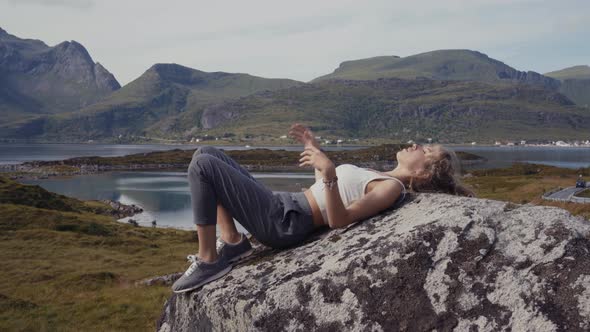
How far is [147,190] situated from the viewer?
102 m

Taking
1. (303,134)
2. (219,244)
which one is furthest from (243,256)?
(303,134)

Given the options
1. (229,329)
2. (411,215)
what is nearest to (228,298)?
(229,329)

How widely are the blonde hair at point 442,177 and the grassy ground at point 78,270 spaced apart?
978 cm

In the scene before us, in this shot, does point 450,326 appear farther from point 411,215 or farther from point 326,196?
point 326,196

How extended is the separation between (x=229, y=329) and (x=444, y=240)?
101 inches

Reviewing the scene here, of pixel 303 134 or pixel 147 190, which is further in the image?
pixel 147 190

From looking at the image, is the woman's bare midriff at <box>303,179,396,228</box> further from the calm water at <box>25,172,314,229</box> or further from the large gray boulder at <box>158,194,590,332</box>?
the calm water at <box>25,172,314,229</box>

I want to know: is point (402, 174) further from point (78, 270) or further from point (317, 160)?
point (78, 270)

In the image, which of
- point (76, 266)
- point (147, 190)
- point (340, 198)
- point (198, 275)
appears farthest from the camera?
point (147, 190)

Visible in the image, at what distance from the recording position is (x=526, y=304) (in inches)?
179

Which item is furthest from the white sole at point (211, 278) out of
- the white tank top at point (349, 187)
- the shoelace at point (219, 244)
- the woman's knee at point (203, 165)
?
the white tank top at point (349, 187)

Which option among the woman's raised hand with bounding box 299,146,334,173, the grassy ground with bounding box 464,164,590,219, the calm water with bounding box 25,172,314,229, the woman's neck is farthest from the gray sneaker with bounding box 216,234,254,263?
the calm water with bounding box 25,172,314,229

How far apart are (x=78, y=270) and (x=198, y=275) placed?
Result: 24.9 metres

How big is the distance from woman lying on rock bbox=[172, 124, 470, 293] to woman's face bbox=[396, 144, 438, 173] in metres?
0.06
